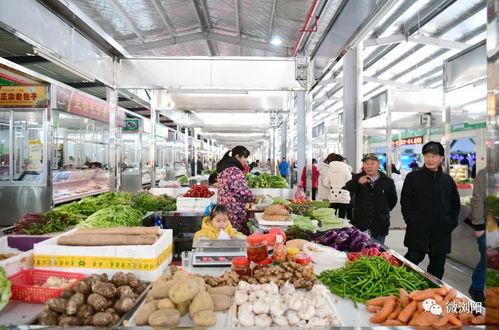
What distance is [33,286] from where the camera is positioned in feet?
7.00

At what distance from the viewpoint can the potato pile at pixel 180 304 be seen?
1.75 m

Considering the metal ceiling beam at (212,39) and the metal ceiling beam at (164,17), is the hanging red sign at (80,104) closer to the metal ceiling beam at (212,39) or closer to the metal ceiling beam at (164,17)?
the metal ceiling beam at (212,39)

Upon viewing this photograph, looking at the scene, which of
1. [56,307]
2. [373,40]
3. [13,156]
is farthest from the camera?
[373,40]

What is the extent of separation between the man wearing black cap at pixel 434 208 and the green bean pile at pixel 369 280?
168 cm

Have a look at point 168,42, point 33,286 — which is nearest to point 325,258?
point 33,286

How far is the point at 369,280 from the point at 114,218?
3.22 metres

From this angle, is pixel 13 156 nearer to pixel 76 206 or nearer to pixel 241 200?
pixel 76 206

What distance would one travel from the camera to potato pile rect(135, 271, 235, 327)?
5.73 feet

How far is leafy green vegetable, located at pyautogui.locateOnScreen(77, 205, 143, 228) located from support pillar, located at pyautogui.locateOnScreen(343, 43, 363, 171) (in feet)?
22.2

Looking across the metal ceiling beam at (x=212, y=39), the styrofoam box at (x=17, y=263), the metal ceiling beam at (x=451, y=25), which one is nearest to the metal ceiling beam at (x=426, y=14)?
the metal ceiling beam at (x=451, y=25)

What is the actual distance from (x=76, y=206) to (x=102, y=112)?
666 cm

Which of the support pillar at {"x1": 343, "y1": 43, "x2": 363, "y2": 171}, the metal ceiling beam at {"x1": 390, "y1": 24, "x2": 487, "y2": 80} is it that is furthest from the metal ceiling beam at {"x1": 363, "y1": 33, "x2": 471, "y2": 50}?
the support pillar at {"x1": 343, "y1": 43, "x2": 363, "y2": 171}

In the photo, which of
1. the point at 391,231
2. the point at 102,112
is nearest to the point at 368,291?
the point at 391,231

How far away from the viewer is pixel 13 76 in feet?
26.3
